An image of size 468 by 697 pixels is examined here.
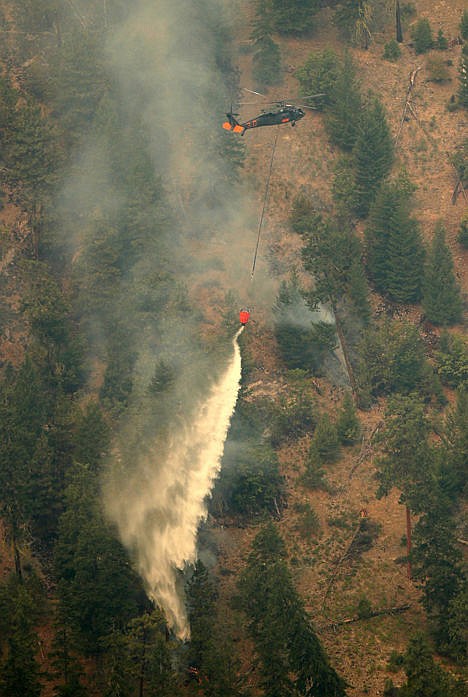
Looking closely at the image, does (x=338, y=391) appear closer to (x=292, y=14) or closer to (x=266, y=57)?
(x=266, y=57)

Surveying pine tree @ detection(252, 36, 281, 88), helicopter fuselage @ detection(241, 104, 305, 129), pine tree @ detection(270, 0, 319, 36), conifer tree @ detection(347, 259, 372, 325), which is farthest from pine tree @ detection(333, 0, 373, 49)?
conifer tree @ detection(347, 259, 372, 325)

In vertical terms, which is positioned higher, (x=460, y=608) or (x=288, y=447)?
(x=460, y=608)

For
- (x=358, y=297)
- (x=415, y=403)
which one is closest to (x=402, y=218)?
(x=358, y=297)

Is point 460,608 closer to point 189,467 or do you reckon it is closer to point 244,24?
point 189,467

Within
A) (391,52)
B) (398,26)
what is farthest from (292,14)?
(398,26)

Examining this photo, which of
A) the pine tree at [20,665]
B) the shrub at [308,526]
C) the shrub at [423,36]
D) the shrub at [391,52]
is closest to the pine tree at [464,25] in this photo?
the shrub at [423,36]

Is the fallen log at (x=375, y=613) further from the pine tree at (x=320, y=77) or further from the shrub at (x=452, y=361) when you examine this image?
the pine tree at (x=320, y=77)
